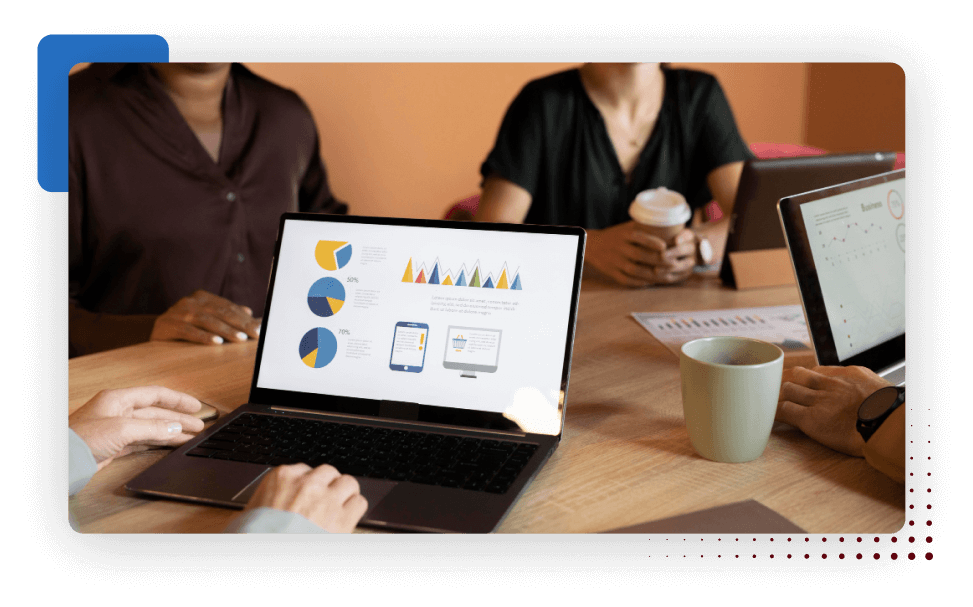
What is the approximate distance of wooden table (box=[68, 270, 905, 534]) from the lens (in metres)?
0.61

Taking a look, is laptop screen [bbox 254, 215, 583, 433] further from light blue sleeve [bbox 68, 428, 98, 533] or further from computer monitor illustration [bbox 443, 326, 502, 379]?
light blue sleeve [bbox 68, 428, 98, 533]

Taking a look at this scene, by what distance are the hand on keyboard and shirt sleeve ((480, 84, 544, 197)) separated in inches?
50.0

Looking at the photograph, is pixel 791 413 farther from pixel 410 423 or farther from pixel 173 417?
pixel 173 417

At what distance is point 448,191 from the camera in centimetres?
303

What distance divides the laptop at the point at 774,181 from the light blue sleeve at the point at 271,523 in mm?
1008

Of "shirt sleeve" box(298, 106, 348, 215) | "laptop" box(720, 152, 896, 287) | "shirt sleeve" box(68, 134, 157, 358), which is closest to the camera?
"laptop" box(720, 152, 896, 287)

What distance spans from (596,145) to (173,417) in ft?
4.55

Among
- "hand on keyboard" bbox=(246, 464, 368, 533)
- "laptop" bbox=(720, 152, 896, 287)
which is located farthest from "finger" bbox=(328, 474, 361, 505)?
"laptop" bbox=(720, 152, 896, 287)

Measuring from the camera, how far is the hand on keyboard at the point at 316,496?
1.91 feet

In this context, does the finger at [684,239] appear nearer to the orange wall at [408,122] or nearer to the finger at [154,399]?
the finger at [154,399]

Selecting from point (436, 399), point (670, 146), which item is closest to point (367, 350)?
point (436, 399)

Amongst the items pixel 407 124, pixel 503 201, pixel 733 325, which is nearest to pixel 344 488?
pixel 733 325
